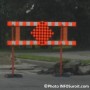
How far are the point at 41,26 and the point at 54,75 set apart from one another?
5.40 feet

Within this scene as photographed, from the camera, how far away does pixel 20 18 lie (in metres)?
35.8

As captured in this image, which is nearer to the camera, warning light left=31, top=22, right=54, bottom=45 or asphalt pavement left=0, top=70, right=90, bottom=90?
asphalt pavement left=0, top=70, right=90, bottom=90

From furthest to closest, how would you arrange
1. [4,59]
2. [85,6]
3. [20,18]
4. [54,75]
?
1. [20,18]
2. [85,6]
3. [4,59]
4. [54,75]

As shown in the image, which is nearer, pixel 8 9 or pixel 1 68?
pixel 1 68

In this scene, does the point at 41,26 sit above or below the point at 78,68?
above

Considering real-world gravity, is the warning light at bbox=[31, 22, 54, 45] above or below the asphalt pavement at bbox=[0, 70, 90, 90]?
above

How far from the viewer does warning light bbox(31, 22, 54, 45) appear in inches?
627

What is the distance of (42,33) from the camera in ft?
52.5

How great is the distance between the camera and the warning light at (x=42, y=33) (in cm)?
1593

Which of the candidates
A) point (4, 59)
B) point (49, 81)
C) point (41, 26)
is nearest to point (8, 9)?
point (4, 59)

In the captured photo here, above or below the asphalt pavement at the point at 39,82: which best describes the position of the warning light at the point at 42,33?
above

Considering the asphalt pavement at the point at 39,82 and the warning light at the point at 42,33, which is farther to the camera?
the warning light at the point at 42,33

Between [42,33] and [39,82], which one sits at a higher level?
[42,33]

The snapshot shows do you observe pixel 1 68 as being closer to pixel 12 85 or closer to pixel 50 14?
pixel 12 85
